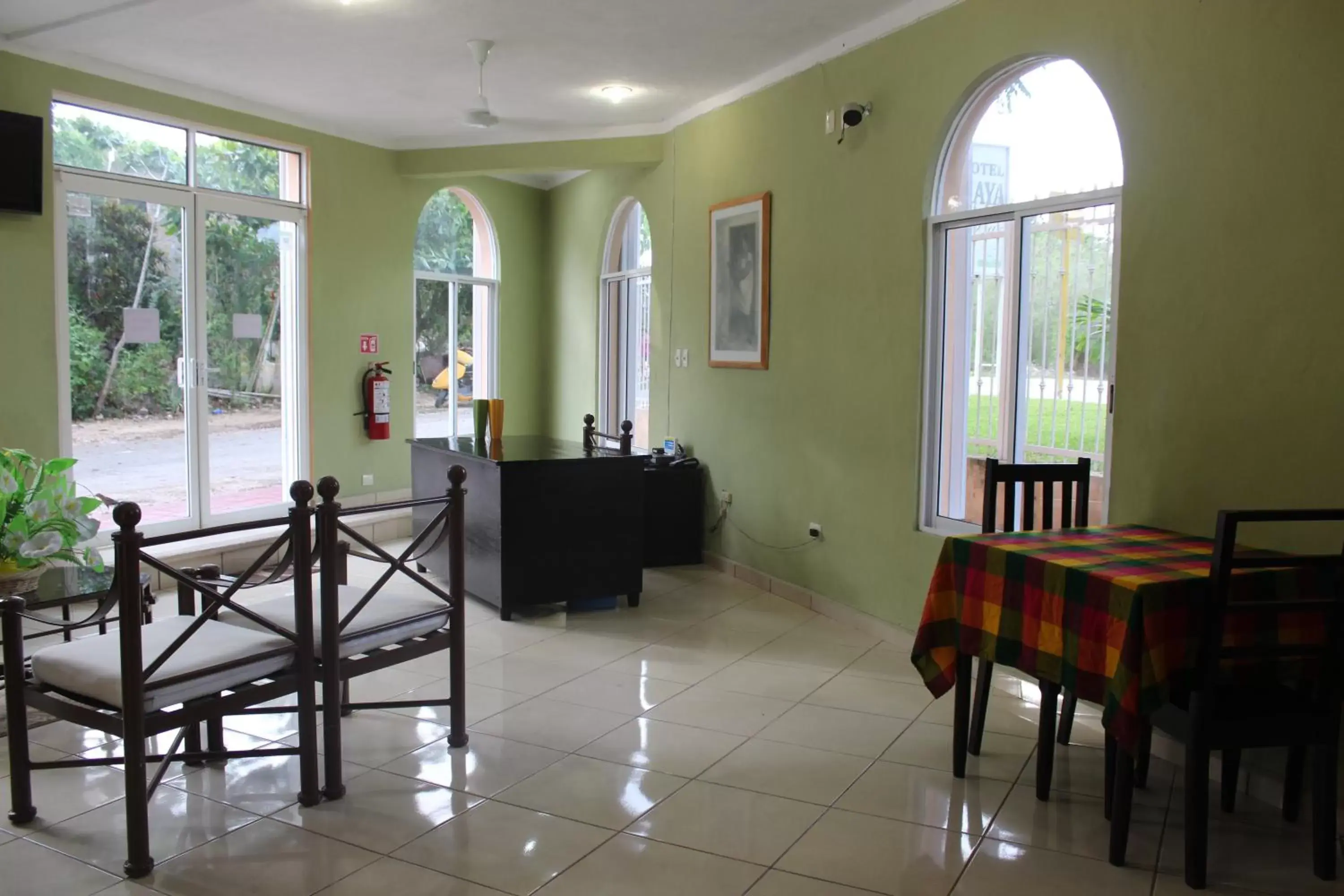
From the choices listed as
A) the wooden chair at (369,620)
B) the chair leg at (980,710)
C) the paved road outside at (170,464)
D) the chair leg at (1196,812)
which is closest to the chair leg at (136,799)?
the wooden chair at (369,620)

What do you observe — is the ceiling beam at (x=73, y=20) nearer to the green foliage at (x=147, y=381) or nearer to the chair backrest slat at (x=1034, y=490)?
the green foliage at (x=147, y=381)

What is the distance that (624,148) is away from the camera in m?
6.31

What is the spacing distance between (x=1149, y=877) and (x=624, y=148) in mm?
5151

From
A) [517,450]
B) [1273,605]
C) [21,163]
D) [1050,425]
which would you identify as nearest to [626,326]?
[517,450]

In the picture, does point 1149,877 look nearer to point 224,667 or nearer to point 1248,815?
point 1248,815

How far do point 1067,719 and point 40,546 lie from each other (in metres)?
3.42

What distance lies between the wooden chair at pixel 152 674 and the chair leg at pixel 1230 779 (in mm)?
2510

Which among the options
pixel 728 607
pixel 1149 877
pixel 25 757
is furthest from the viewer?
pixel 728 607

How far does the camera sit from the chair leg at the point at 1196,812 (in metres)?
Answer: 2.26

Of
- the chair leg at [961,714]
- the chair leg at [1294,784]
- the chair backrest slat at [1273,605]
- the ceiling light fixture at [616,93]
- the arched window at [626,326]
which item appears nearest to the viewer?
the chair backrest slat at [1273,605]

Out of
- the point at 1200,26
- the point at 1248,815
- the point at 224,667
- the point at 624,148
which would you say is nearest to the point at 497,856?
the point at 224,667

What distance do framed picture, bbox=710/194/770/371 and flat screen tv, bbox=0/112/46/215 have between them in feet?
11.3

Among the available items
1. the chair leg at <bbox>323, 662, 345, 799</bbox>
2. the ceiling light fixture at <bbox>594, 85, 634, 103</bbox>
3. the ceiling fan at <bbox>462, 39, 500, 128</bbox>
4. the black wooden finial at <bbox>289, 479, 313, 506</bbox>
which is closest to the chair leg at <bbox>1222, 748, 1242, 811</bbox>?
the chair leg at <bbox>323, 662, 345, 799</bbox>

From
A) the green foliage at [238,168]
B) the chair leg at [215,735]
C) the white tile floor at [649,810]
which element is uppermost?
the green foliage at [238,168]
